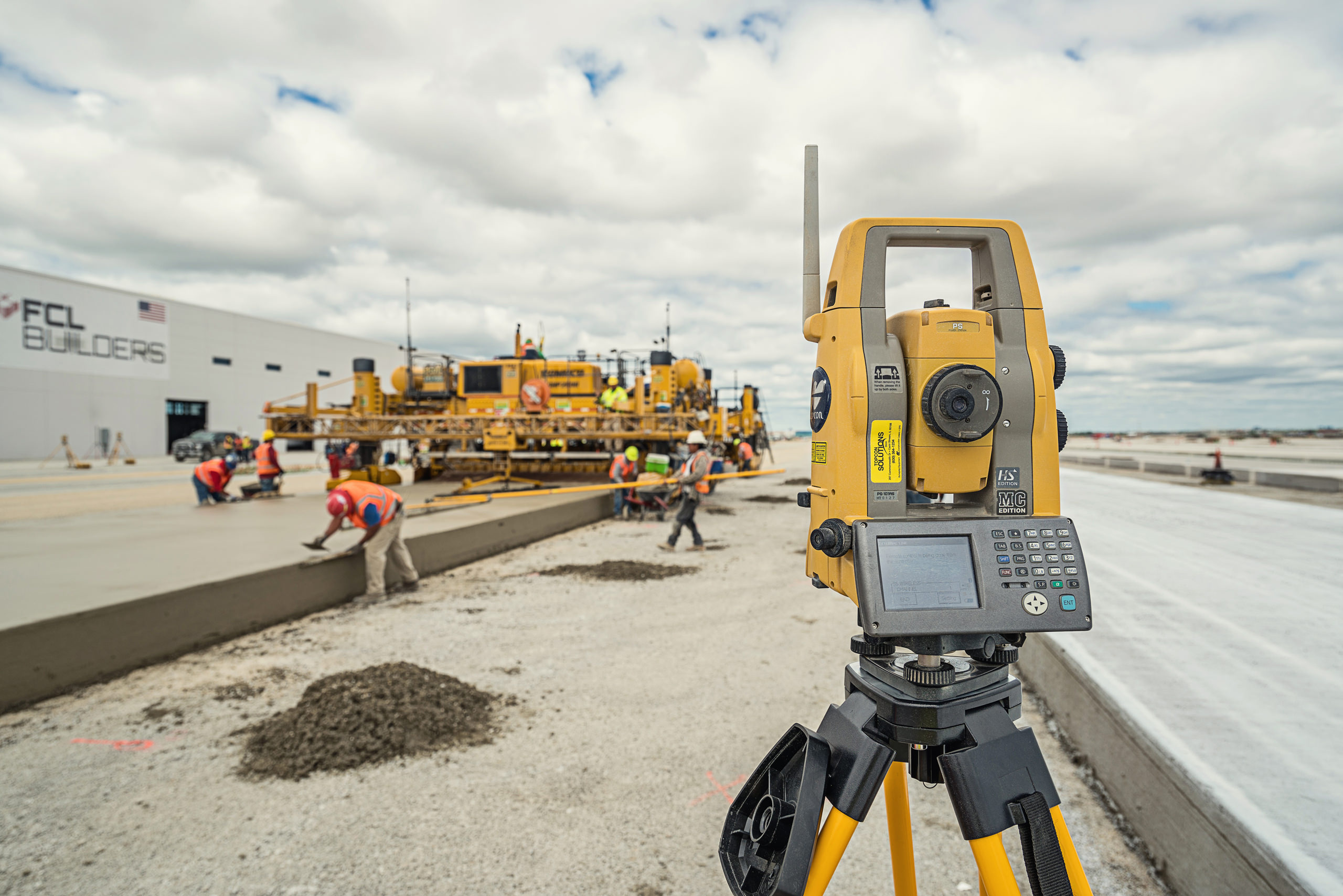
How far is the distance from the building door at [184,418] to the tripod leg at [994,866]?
4937cm

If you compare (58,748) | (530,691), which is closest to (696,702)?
(530,691)

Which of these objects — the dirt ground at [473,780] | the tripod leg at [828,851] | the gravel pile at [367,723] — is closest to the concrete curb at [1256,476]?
the dirt ground at [473,780]

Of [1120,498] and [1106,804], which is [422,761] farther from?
[1120,498]

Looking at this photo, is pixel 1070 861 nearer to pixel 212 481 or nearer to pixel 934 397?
pixel 934 397

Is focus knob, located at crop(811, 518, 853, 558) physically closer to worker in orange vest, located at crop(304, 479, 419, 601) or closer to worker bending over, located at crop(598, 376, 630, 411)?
worker in orange vest, located at crop(304, 479, 419, 601)

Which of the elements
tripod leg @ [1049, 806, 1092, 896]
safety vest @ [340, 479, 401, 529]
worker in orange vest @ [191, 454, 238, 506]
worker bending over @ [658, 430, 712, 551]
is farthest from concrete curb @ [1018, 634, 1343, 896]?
worker in orange vest @ [191, 454, 238, 506]

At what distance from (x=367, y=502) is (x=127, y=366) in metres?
41.3

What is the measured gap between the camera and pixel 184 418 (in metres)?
41.5

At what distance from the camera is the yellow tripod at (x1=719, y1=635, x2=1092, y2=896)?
141 cm

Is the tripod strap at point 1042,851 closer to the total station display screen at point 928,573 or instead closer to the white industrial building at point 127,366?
the total station display screen at point 928,573

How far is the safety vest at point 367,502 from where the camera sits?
668cm

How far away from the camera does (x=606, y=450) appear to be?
62.1ft

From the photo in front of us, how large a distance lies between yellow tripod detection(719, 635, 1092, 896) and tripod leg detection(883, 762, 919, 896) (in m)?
0.16

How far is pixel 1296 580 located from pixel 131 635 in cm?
934
